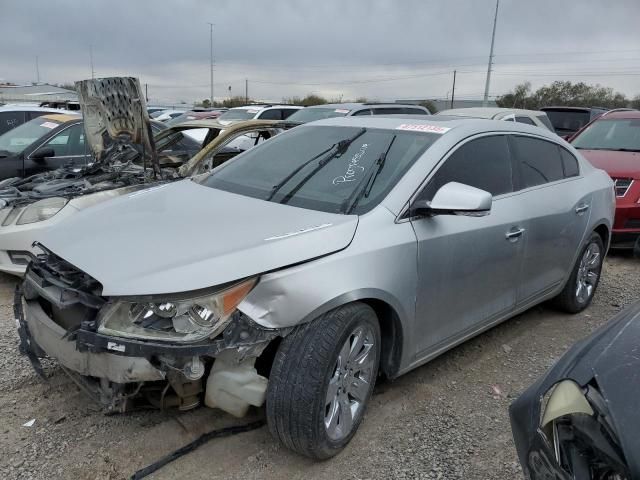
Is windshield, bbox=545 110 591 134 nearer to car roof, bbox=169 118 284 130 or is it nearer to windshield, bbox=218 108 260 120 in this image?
windshield, bbox=218 108 260 120

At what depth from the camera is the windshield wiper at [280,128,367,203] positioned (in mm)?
3181

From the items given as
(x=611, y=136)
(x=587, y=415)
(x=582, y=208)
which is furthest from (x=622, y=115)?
(x=587, y=415)

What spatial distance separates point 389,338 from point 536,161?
201cm

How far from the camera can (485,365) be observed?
12.6ft

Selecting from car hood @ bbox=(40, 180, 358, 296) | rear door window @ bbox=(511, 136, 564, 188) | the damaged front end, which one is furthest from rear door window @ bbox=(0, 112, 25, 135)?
rear door window @ bbox=(511, 136, 564, 188)

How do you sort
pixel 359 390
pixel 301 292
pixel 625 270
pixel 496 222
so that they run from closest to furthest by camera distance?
pixel 301 292 → pixel 359 390 → pixel 496 222 → pixel 625 270

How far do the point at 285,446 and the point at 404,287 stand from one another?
98 centimetres

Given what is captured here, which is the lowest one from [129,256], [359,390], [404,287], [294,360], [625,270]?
[625,270]

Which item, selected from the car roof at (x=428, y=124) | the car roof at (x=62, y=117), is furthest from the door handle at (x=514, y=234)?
the car roof at (x=62, y=117)

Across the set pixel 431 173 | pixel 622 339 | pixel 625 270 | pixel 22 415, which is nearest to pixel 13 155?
pixel 22 415

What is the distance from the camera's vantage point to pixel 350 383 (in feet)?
9.03

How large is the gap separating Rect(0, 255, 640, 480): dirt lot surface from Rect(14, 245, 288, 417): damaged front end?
0.31 m

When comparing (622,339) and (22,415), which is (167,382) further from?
(622,339)

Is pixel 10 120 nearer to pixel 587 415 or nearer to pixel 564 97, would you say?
pixel 587 415
